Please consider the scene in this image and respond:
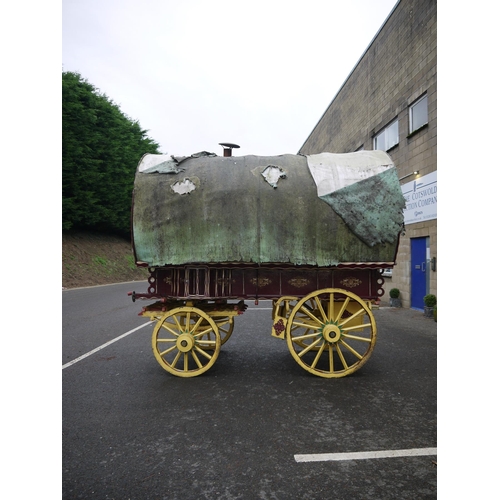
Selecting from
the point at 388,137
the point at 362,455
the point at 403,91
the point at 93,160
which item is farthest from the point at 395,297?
the point at 93,160

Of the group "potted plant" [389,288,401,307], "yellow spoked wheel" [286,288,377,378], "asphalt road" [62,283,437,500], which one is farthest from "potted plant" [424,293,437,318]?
"yellow spoked wheel" [286,288,377,378]

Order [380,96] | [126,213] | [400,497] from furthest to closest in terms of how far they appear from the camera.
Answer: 1. [126,213]
2. [380,96]
3. [400,497]

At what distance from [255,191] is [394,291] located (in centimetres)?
803

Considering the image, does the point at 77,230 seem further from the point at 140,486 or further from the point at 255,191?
the point at 140,486

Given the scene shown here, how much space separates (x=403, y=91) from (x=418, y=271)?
5.47 m

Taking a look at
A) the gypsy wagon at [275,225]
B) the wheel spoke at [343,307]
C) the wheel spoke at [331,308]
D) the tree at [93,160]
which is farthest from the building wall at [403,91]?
the tree at [93,160]

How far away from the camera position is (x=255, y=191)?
4.42 meters

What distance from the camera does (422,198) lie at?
9.41 metres

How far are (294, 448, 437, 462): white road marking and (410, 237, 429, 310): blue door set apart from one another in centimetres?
768

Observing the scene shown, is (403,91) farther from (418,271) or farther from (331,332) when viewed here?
(331,332)

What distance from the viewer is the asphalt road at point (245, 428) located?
238cm

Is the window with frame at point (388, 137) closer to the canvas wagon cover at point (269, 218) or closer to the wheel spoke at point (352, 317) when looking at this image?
the canvas wagon cover at point (269, 218)

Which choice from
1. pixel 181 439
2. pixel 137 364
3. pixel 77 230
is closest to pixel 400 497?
pixel 181 439

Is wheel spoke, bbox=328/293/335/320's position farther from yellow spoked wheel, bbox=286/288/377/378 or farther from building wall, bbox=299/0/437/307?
building wall, bbox=299/0/437/307
